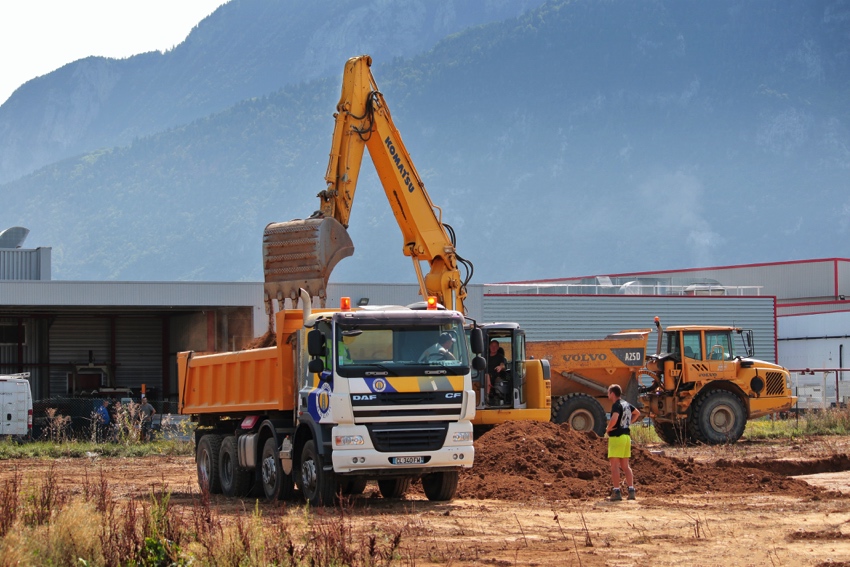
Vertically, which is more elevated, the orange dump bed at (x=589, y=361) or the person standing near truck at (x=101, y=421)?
the orange dump bed at (x=589, y=361)

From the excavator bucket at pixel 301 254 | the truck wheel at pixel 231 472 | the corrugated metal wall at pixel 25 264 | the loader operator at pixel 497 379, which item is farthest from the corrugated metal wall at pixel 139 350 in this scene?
the truck wheel at pixel 231 472

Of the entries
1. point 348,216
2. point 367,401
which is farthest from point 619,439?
point 348,216

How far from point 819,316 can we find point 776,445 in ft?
88.9

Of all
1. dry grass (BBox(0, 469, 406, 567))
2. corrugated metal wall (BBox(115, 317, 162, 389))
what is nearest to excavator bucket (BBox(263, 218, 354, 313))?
dry grass (BBox(0, 469, 406, 567))

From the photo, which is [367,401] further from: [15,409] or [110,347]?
[110,347]

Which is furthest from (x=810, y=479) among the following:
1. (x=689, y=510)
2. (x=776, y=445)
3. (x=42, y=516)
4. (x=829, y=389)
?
(x=829, y=389)

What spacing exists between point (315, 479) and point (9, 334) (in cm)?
3696

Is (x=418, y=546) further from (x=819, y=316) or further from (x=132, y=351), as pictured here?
(x=819, y=316)

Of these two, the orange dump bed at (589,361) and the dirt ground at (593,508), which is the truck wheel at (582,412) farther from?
the dirt ground at (593,508)

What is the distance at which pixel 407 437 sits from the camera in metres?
16.2

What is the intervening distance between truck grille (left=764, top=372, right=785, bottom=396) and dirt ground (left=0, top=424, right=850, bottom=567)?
5169 mm

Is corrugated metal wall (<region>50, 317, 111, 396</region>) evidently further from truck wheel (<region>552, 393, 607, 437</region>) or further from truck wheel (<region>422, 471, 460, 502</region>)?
truck wheel (<region>422, 471, 460, 502</region>)

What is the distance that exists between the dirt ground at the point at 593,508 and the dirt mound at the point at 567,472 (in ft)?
0.07

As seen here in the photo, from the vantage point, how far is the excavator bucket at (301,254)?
22.8m
